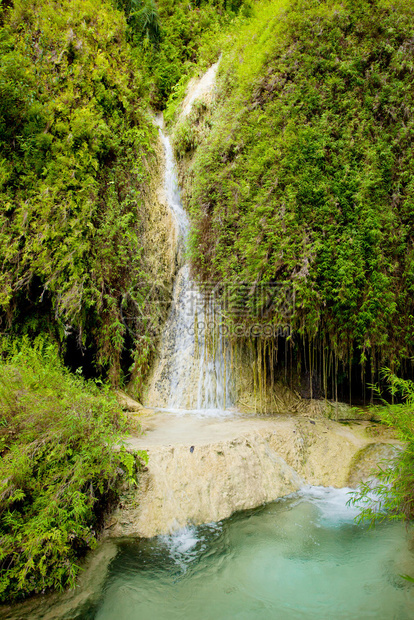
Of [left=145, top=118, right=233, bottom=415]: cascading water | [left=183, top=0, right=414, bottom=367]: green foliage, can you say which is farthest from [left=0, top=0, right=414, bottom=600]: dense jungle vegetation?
[left=145, top=118, right=233, bottom=415]: cascading water

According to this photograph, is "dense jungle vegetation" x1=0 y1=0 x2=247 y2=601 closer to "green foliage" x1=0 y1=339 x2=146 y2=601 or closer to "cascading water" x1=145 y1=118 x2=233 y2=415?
"green foliage" x1=0 y1=339 x2=146 y2=601

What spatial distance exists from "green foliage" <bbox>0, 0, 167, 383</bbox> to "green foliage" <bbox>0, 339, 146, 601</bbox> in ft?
Result: 8.75

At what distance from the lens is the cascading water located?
24.6ft

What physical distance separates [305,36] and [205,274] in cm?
502

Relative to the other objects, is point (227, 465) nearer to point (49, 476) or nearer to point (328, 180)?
point (49, 476)

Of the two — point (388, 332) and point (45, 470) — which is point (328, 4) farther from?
point (45, 470)

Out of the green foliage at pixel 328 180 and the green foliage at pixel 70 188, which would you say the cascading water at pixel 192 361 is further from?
the green foliage at pixel 328 180

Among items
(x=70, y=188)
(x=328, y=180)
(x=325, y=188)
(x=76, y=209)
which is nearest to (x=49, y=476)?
(x=76, y=209)

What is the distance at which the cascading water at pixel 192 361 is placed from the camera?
7.50m

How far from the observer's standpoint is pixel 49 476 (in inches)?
145

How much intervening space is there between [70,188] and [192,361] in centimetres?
446

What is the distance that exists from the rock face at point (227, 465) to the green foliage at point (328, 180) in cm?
155

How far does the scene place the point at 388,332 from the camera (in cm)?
612

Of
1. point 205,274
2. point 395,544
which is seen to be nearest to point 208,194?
point 205,274
